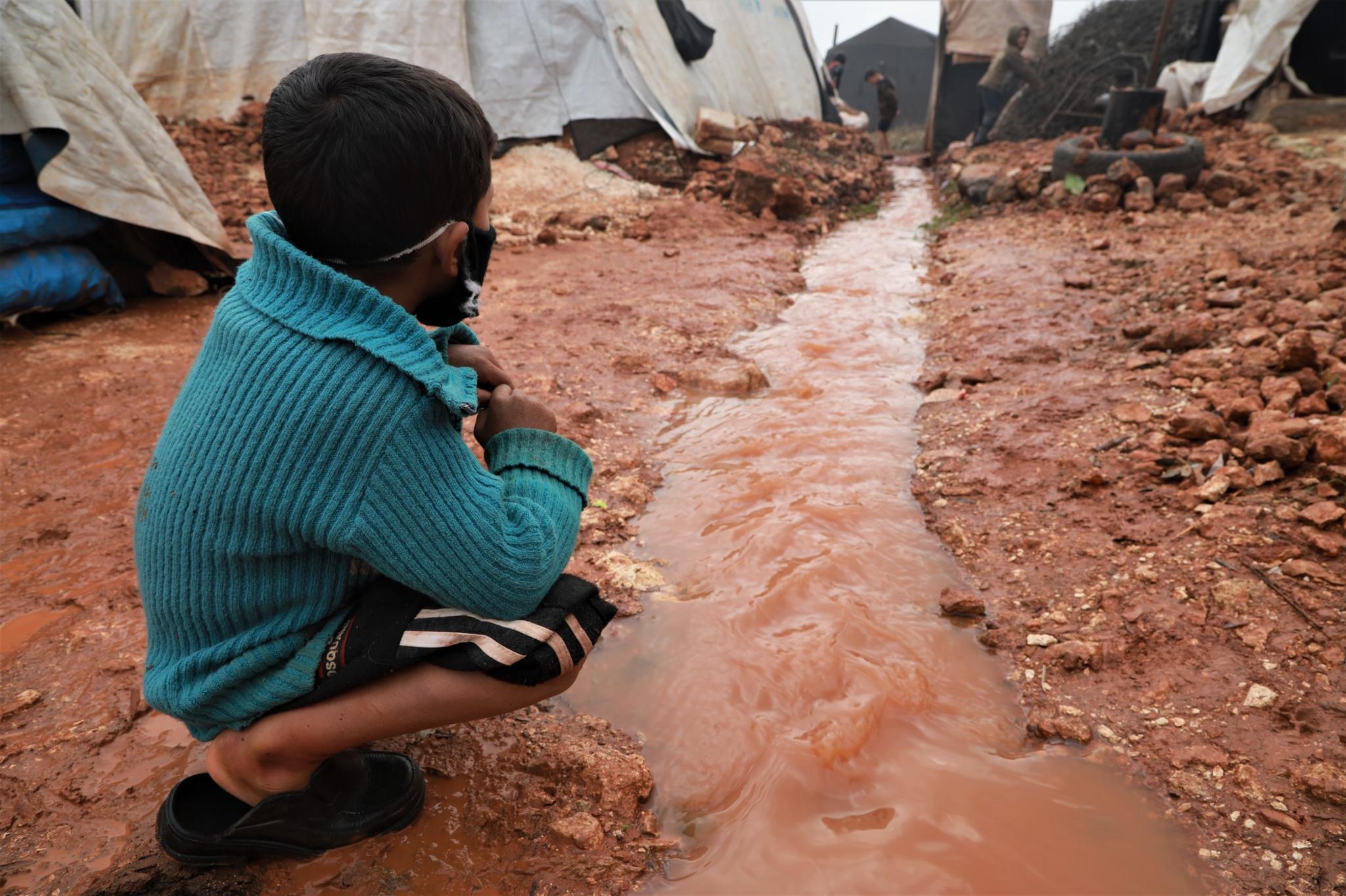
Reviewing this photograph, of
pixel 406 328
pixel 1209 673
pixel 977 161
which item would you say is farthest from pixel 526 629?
pixel 977 161

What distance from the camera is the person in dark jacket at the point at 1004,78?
1147 cm

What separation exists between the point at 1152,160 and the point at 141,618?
24.8 ft

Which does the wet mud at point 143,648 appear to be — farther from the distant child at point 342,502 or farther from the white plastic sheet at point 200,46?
the white plastic sheet at point 200,46

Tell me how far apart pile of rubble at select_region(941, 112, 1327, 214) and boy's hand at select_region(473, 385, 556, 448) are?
6.09m

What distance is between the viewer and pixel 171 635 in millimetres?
1185

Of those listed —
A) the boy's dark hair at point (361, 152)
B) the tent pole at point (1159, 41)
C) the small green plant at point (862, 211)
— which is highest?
the tent pole at point (1159, 41)

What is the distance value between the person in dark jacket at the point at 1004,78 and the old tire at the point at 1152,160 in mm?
5259

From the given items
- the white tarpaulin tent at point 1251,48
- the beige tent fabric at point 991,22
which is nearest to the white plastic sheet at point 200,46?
the white tarpaulin tent at point 1251,48

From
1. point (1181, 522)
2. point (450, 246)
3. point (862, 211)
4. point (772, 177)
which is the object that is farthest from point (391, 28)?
point (1181, 522)

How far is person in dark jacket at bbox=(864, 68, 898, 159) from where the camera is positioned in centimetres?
1398

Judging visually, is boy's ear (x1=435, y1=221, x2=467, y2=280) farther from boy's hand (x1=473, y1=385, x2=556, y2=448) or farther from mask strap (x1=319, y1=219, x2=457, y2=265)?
boy's hand (x1=473, y1=385, x2=556, y2=448)

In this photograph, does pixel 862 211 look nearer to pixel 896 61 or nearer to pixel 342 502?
pixel 342 502

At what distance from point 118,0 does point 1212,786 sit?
876cm

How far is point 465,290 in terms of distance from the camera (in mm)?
1282
